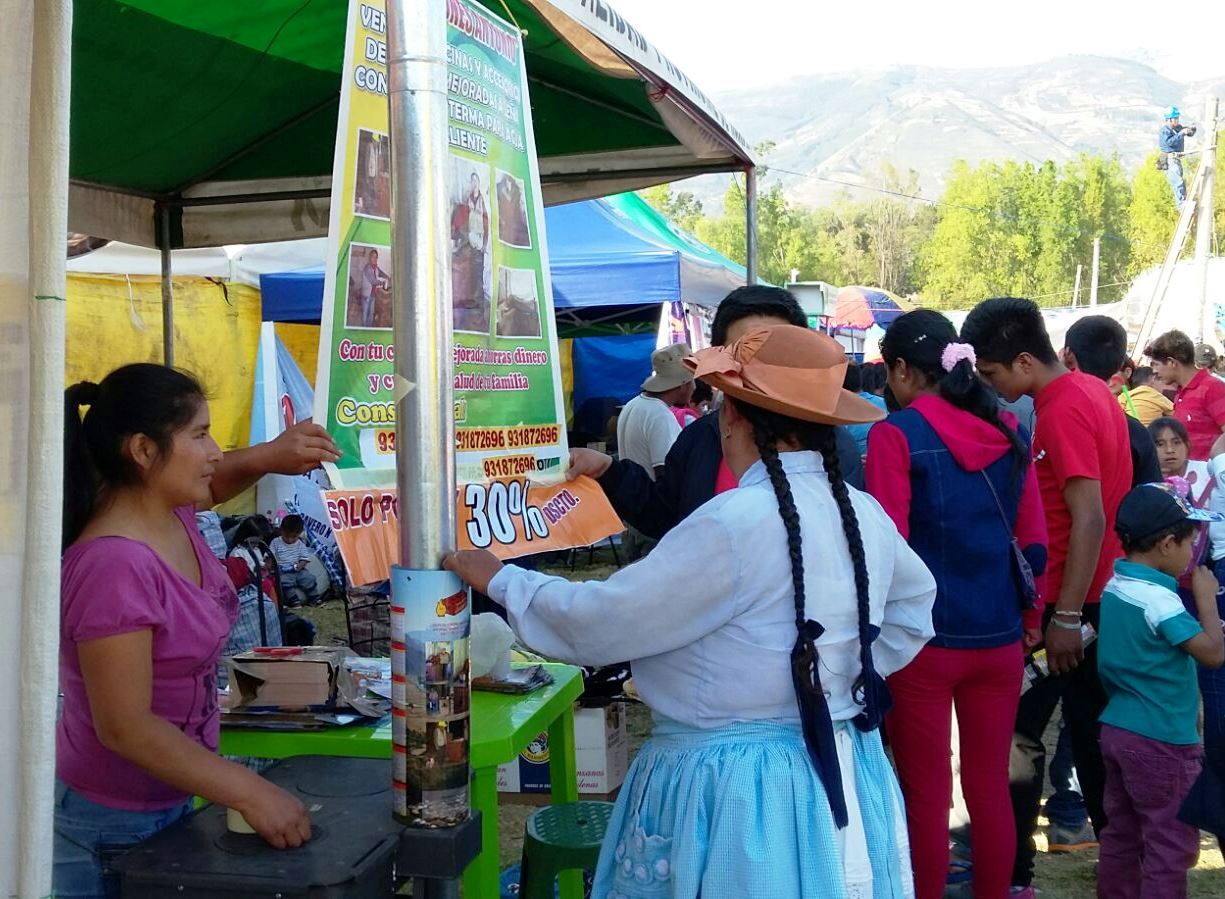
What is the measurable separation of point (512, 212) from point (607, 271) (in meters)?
4.96

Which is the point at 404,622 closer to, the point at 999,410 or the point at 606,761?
the point at 999,410

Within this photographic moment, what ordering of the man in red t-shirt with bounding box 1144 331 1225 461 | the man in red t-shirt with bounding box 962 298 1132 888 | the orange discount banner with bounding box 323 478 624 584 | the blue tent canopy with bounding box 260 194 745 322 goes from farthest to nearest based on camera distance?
the blue tent canopy with bounding box 260 194 745 322, the man in red t-shirt with bounding box 1144 331 1225 461, the man in red t-shirt with bounding box 962 298 1132 888, the orange discount banner with bounding box 323 478 624 584

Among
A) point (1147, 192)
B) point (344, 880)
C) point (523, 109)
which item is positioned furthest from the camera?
point (1147, 192)

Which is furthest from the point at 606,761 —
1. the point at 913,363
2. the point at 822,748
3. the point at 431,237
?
the point at 431,237

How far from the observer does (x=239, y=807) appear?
5.88 ft

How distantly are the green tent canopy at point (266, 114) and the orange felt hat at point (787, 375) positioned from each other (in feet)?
3.21

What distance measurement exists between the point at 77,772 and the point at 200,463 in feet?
1.93

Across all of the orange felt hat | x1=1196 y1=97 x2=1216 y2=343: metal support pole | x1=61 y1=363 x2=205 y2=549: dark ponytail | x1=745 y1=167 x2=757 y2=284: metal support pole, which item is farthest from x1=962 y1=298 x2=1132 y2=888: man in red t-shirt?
x1=1196 y1=97 x2=1216 y2=343: metal support pole

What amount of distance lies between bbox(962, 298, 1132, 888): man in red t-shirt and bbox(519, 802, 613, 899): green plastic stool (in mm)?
1558

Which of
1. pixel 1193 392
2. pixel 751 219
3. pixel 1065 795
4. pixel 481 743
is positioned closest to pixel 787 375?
pixel 481 743

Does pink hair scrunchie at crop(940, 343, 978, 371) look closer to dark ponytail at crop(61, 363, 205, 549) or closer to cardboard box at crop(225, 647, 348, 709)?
cardboard box at crop(225, 647, 348, 709)

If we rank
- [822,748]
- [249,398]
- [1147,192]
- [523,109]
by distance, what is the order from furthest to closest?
[1147,192] < [249,398] < [523,109] < [822,748]

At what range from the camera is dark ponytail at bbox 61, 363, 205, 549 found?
2018 millimetres

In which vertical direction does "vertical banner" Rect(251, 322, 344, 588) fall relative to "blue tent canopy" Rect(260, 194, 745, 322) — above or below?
below
